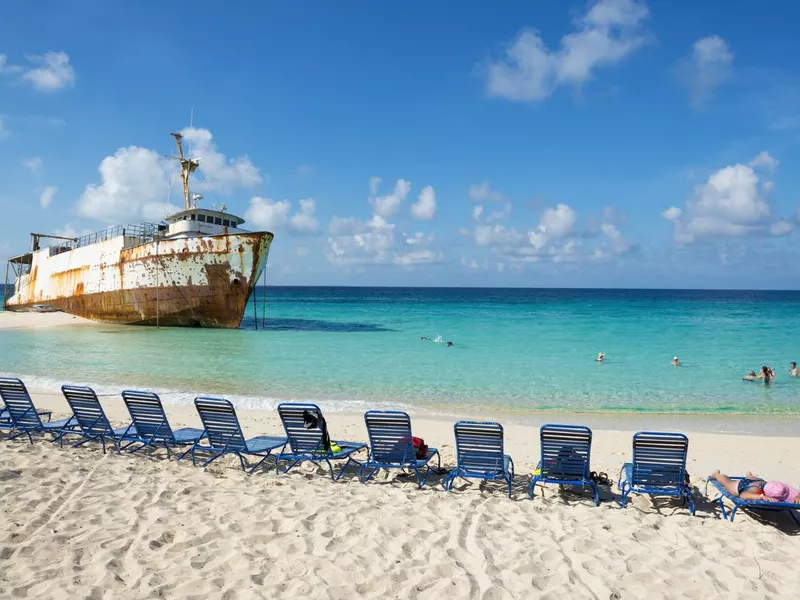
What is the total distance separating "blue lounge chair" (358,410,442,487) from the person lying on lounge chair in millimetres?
3134

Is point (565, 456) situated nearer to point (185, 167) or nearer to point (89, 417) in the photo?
point (89, 417)

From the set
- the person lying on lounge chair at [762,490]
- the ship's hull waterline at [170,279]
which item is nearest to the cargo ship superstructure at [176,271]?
the ship's hull waterline at [170,279]

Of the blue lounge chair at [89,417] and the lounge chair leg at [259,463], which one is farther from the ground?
the blue lounge chair at [89,417]

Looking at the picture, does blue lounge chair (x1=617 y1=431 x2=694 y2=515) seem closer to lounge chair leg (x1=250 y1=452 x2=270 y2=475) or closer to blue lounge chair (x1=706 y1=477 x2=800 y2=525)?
blue lounge chair (x1=706 y1=477 x2=800 y2=525)

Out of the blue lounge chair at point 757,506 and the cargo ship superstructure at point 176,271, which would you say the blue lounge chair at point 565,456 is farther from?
the cargo ship superstructure at point 176,271

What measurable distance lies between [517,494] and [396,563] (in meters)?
2.35

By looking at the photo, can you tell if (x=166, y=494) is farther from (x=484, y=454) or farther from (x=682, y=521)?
(x=682, y=521)

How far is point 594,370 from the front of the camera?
18484 millimetres

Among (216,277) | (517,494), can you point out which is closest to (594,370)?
(517,494)

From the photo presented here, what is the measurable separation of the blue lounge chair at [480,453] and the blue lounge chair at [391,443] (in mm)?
494

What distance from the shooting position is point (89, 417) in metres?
7.63

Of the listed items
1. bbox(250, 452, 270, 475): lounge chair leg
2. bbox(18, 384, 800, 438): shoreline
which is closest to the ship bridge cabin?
bbox(18, 384, 800, 438): shoreline

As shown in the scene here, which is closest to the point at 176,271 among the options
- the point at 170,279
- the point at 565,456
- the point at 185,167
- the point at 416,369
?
the point at 170,279

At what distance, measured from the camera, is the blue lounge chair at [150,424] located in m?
7.13
